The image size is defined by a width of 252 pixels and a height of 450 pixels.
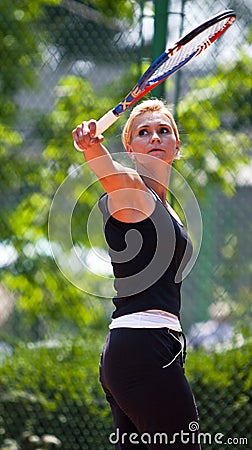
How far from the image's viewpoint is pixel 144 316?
7.93 ft

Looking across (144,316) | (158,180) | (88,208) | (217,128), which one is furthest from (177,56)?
(88,208)

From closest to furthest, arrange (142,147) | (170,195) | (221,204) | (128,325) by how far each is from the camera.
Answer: (128,325), (142,147), (170,195), (221,204)

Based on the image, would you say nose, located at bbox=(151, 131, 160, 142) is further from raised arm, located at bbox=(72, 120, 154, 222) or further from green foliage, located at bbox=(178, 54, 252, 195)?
green foliage, located at bbox=(178, 54, 252, 195)

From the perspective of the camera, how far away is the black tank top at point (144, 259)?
7.84ft

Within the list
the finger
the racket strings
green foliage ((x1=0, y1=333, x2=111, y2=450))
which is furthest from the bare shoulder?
green foliage ((x1=0, y1=333, x2=111, y2=450))

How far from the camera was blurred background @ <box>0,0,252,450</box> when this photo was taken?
3945 mm

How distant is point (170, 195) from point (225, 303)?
58 cm

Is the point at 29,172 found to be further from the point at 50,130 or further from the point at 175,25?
the point at 175,25

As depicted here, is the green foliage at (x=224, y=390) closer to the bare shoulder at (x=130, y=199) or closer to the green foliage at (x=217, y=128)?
the green foliage at (x=217, y=128)

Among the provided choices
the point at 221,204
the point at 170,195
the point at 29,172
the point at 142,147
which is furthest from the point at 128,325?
the point at 29,172

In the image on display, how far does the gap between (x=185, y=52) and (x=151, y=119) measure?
1.10 ft

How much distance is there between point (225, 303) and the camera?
3.98m

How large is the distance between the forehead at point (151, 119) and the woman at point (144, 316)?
0.76 feet

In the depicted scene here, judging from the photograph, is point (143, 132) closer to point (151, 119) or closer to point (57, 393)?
point (151, 119)
